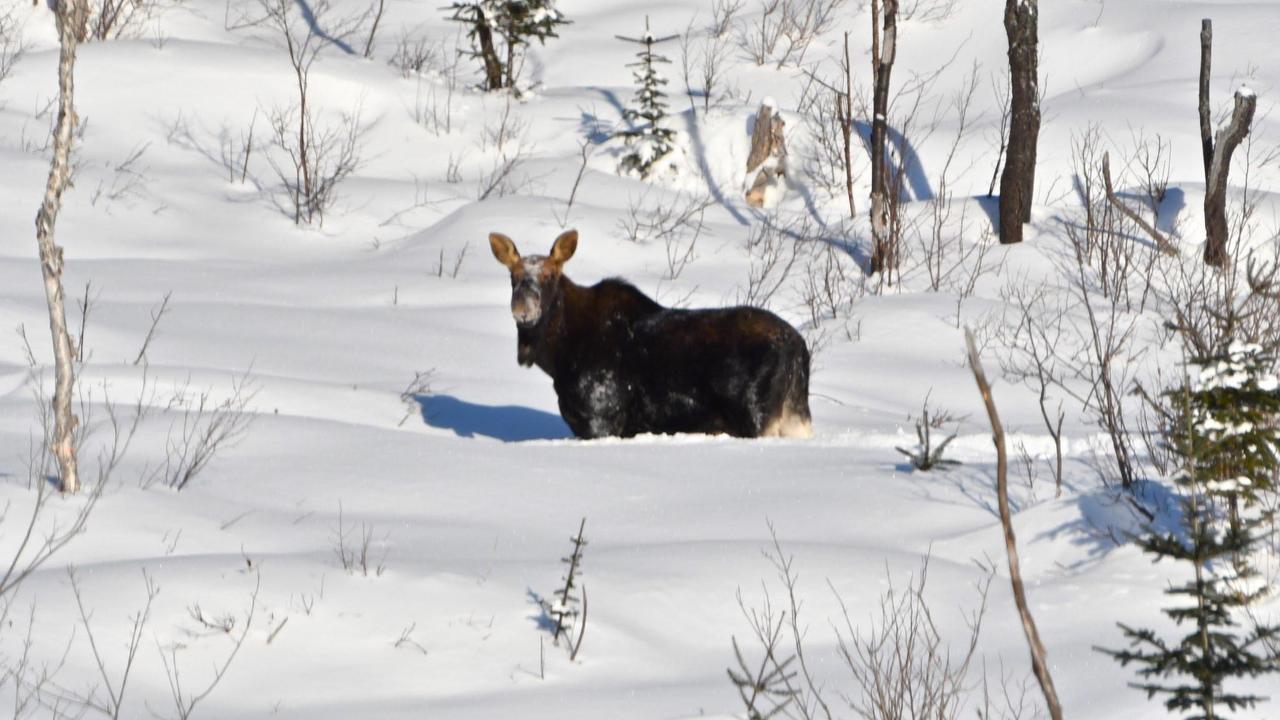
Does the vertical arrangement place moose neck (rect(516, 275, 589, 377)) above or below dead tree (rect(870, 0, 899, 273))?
below

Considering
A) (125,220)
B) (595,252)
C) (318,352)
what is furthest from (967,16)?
(318,352)

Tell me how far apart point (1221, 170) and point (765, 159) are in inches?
281

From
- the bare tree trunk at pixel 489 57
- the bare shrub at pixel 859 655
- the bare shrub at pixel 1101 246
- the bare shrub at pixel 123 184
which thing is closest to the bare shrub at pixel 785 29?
the bare tree trunk at pixel 489 57

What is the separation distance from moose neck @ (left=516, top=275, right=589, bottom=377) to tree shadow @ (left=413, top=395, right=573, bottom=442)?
46.7 inches

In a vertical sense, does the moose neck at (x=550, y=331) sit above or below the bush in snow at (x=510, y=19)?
below

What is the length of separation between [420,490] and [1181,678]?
4.04 metres

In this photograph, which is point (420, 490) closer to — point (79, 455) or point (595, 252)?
point (79, 455)

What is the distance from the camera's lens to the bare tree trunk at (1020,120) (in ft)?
65.7

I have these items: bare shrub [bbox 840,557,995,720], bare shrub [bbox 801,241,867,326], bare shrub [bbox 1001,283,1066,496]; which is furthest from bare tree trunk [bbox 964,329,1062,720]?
bare shrub [bbox 801,241,867,326]

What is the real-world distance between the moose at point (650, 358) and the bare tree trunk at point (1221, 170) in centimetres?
1077

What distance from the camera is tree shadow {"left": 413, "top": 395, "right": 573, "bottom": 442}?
432 inches

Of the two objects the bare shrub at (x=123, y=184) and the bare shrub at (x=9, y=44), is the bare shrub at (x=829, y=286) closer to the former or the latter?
the bare shrub at (x=123, y=184)

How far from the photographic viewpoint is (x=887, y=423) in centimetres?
1093

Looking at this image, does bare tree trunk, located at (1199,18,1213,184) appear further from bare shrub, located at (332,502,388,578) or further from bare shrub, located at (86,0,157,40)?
bare shrub, located at (86,0,157,40)
